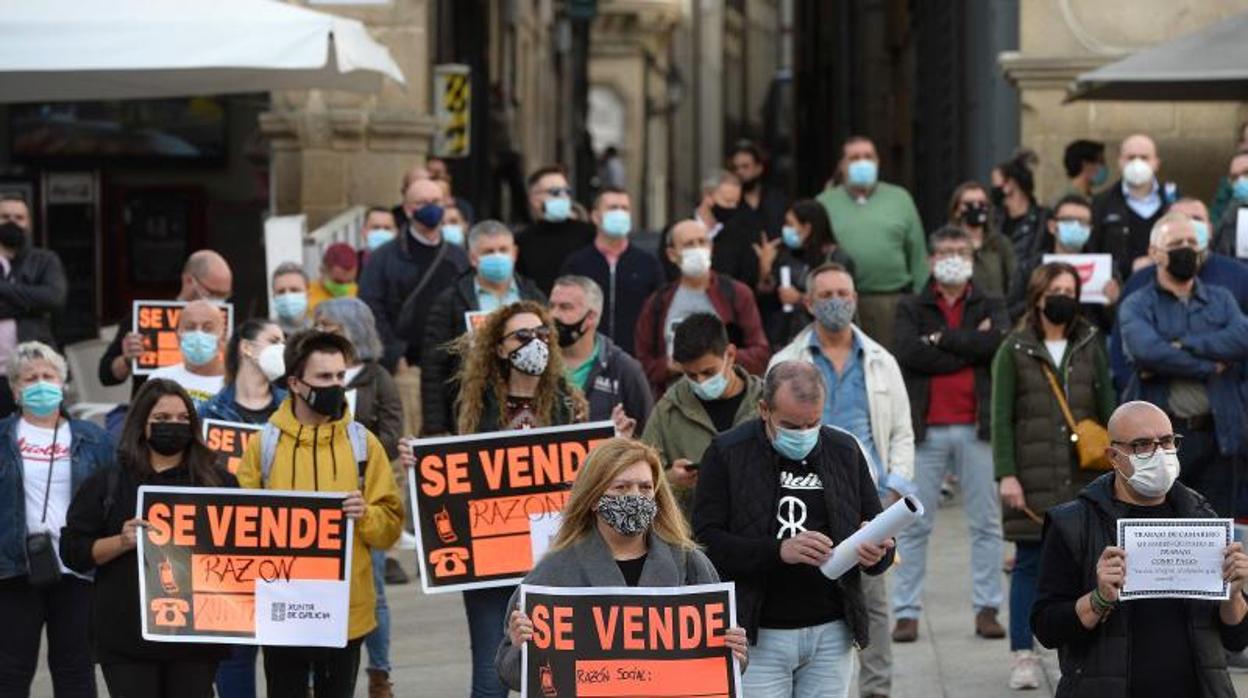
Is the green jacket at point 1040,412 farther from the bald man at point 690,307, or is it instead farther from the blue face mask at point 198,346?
the blue face mask at point 198,346

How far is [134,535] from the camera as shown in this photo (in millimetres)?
10594

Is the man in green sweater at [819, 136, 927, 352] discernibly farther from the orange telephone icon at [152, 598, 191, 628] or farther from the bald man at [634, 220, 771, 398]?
the orange telephone icon at [152, 598, 191, 628]

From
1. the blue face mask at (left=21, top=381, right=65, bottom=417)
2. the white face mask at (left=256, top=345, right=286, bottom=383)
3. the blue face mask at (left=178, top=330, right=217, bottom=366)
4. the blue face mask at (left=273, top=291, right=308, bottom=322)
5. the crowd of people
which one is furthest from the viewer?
the blue face mask at (left=273, top=291, right=308, bottom=322)

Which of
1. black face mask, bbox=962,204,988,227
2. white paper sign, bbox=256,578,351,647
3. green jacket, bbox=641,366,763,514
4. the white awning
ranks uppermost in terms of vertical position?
the white awning

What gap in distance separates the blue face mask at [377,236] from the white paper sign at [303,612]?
6.88 metres

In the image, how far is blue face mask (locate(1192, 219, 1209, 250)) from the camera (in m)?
13.3

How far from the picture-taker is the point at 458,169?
28719 millimetres

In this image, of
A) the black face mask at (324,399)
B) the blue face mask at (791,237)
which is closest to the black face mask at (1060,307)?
the black face mask at (324,399)

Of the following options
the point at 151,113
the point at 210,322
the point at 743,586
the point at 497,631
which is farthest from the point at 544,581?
the point at 151,113

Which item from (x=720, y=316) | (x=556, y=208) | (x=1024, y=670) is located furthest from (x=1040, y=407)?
(x=556, y=208)

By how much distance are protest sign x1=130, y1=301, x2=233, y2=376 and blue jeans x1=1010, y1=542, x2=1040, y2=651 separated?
4313 mm

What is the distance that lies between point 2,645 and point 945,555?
641 centimetres

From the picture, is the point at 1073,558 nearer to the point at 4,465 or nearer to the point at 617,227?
the point at 4,465

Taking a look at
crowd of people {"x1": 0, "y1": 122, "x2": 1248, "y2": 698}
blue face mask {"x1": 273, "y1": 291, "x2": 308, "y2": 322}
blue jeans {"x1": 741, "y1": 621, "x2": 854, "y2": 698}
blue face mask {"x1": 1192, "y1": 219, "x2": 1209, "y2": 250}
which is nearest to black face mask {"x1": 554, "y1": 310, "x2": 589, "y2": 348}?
crowd of people {"x1": 0, "y1": 122, "x2": 1248, "y2": 698}
